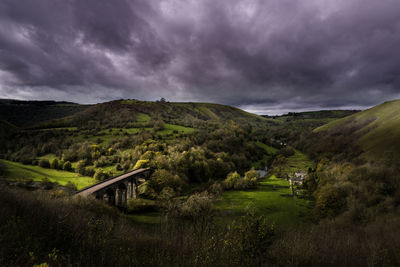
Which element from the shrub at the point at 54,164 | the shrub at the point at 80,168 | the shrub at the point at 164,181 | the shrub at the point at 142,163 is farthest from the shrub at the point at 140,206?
the shrub at the point at 54,164

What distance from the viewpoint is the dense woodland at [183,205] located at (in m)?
6.08

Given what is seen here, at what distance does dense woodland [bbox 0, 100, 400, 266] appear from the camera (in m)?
6.08

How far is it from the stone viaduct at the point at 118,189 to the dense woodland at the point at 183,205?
13.0ft

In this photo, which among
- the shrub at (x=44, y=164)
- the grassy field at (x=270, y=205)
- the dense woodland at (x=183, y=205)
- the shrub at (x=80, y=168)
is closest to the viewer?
the dense woodland at (x=183, y=205)

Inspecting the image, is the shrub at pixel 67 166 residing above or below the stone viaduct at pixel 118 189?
above

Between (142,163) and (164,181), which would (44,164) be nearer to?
(142,163)

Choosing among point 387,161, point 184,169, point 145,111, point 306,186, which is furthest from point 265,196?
point 145,111

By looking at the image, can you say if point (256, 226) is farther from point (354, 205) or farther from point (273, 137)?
point (273, 137)

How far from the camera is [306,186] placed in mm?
64562

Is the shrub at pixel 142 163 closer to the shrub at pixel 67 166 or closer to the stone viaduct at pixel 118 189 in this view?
the stone viaduct at pixel 118 189

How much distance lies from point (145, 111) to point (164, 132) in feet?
201

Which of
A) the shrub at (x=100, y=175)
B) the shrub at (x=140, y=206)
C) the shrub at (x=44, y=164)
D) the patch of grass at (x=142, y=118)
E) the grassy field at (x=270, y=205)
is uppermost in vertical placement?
the patch of grass at (x=142, y=118)

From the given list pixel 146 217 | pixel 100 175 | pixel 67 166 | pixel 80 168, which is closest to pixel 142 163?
pixel 100 175

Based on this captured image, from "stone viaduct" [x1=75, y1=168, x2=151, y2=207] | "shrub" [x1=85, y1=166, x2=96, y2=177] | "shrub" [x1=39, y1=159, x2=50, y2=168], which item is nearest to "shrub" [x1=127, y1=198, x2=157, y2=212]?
"stone viaduct" [x1=75, y1=168, x2=151, y2=207]
